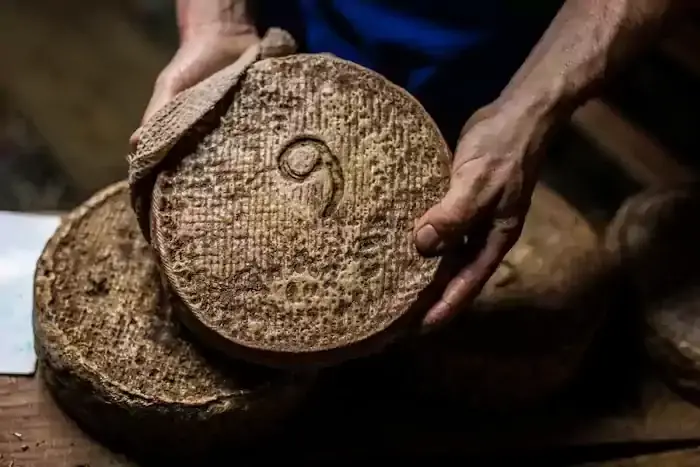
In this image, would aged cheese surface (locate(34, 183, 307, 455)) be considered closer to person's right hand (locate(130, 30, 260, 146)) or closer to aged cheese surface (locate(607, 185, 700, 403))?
person's right hand (locate(130, 30, 260, 146))

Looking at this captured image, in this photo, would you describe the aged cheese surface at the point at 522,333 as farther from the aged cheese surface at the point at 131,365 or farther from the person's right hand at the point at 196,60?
the person's right hand at the point at 196,60

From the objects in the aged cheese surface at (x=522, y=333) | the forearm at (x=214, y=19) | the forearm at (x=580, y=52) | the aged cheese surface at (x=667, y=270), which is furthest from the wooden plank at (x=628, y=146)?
the forearm at (x=214, y=19)

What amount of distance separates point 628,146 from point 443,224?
2.06ft

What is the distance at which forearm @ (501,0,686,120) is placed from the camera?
972mm

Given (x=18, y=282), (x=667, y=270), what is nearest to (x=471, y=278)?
(x=667, y=270)

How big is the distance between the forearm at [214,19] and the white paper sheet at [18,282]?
0.32 meters

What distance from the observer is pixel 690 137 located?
1.53m

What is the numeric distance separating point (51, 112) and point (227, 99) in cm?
96

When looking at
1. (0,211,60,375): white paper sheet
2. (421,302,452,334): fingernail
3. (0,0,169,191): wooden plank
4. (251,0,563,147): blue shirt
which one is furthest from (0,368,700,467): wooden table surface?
(0,0,169,191): wooden plank

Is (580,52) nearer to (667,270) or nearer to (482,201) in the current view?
(482,201)

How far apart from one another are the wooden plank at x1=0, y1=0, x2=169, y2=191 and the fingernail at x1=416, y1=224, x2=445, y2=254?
867mm

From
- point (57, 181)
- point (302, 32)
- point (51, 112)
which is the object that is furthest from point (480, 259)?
point (51, 112)

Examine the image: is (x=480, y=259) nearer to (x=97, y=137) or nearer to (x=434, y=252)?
(x=434, y=252)

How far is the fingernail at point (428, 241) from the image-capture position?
92 centimetres
